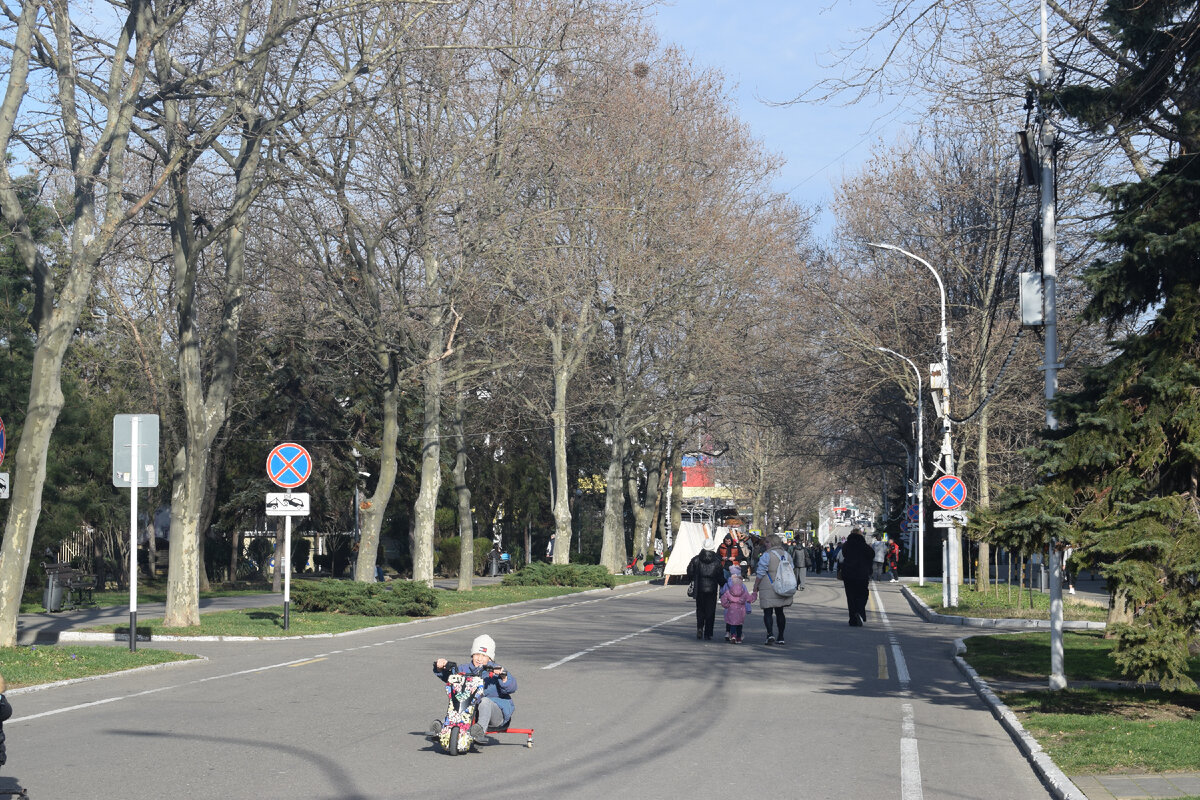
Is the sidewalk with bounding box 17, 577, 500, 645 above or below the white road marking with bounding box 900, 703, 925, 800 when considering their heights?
below

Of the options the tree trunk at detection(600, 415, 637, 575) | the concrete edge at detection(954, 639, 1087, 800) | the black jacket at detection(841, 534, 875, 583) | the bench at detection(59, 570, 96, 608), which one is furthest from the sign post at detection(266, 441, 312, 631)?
the tree trunk at detection(600, 415, 637, 575)

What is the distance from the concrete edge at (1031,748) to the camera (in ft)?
27.7

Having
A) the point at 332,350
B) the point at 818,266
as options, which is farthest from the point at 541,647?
the point at 818,266

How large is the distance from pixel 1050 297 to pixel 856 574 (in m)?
11.2

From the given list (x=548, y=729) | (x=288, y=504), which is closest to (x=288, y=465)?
(x=288, y=504)

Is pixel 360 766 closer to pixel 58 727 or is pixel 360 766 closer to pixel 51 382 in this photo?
pixel 58 727

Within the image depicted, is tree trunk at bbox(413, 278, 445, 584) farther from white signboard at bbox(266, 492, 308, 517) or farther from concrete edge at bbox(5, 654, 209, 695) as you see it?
concrete edge at bbox(5, 654, 209, 695)

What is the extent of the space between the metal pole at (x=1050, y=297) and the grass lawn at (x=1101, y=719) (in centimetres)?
50

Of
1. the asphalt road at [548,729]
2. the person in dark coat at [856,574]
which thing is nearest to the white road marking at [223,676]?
the asphalt road at [548,729]

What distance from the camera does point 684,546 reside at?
4622 cm

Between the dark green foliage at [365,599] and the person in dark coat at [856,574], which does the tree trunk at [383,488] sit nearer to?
the dark green foliage at [365,599]

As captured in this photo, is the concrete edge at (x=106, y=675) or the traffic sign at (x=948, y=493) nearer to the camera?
the concrete edge at (x=106, y=675)

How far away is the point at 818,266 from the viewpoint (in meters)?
48.7

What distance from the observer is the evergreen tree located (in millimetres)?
10844
